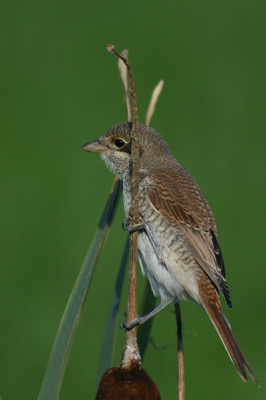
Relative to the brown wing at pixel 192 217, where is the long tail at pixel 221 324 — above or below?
below

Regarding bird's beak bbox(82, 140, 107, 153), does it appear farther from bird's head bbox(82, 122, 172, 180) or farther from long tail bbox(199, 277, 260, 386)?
long tail bbox(199, 277, 260, 386)

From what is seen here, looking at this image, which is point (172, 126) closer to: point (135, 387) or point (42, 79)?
point (42, 79)

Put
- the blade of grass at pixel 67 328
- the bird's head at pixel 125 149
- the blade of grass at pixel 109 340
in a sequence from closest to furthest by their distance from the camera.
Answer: the blade of grass at pixel 67 328 < the blade of grass at pixel 109 340 < the bird's head at pixel 125 149

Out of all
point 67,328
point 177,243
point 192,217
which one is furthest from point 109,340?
point 192,217

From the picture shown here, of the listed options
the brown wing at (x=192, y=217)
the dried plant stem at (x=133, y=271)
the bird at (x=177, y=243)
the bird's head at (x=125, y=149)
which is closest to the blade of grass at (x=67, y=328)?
the dried plant stem at (x=133, y=271)

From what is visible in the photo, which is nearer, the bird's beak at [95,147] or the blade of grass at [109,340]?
the blade of grass at [109,340]

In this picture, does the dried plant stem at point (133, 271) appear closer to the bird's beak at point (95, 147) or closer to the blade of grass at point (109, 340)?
the blade of grass at point (109, 340)

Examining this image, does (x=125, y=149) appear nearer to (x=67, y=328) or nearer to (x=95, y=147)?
(x=95, y=147)
